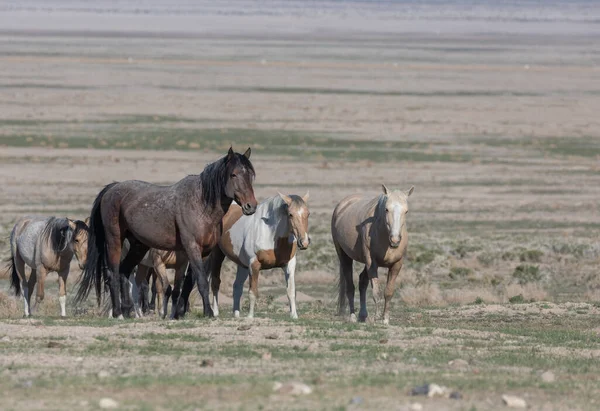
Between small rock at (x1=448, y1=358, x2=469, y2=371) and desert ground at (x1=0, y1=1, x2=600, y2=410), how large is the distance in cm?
2

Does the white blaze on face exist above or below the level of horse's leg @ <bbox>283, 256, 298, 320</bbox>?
above

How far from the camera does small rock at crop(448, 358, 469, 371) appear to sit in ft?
36.1

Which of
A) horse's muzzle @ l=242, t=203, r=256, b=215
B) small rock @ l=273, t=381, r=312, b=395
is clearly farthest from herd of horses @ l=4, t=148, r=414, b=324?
small rock @ l=273, t=381, r=312, b=395

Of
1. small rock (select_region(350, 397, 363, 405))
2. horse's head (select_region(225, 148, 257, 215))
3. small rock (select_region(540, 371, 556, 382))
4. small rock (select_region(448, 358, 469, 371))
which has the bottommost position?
small rock (select_region(448, 358, 469, 371))

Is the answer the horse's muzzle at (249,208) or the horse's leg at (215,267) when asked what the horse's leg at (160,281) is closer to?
the horse's leg at (215,267)

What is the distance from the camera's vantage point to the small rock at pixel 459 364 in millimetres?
11016

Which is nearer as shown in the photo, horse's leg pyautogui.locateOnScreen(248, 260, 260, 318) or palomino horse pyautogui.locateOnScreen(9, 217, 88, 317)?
horse's leg pyautogui.locateOnScreen(248, 260, 260, 318)

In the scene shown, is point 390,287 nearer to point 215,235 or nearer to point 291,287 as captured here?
point 291,287

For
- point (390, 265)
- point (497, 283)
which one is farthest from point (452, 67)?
point (390, 265)

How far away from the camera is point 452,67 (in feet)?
312

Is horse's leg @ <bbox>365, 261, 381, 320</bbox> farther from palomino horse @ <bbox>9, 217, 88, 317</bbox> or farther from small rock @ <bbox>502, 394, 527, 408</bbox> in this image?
small rock @ <bbox>502, 394, 527, 408</bbox>

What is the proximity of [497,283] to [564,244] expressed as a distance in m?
4.24

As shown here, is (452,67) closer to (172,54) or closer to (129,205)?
(172,54)

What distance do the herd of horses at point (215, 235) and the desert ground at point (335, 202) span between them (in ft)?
2.00
